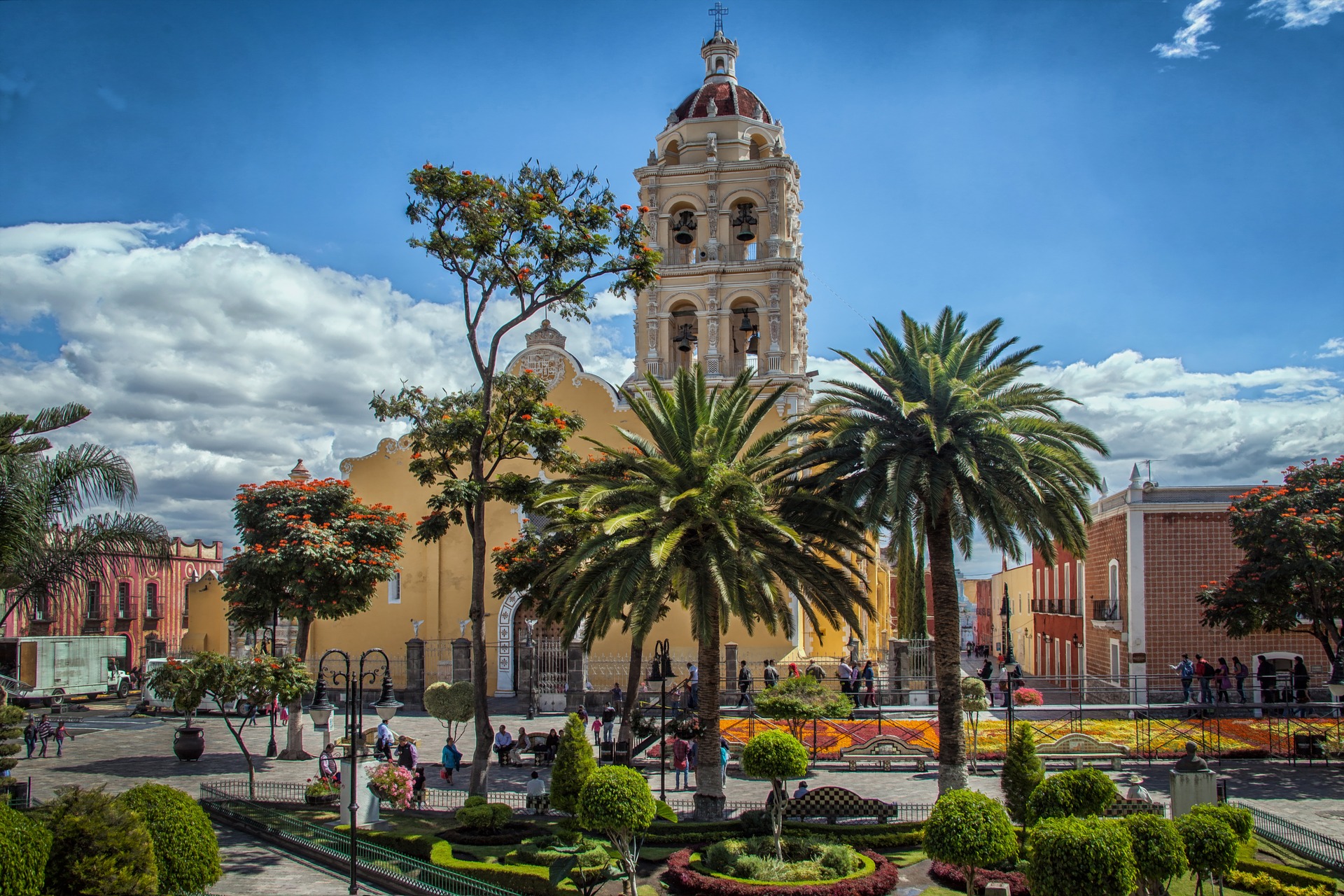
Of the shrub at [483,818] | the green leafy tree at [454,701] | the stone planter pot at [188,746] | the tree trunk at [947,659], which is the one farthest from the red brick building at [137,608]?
the tree trunk at [947,659]

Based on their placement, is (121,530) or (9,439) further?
(121,530)

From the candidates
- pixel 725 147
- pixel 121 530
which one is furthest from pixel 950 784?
pixel 725 147

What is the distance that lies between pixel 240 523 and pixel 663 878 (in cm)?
1670

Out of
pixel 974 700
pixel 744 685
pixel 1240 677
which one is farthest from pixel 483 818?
pixel 1240 677

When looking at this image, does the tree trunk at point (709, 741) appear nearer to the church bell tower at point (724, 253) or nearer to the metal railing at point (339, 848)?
the metal railing at point (339, 848)

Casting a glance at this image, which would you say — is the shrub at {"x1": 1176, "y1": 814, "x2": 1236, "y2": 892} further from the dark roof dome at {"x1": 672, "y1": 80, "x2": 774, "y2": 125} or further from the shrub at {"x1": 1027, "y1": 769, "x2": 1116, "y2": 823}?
the dark roof dome at {"x1": 672, "y1": 80, "x2": 774, "y2": 125}

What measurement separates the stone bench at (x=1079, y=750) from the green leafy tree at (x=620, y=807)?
36.7ft

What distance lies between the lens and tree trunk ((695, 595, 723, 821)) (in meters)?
16.7

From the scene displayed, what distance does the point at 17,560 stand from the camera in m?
18.5

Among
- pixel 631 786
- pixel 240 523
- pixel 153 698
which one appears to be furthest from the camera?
pixel 153 698

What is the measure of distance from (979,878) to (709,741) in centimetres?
488

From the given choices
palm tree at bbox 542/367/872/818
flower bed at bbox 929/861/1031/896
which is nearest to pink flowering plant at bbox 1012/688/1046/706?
palm tree at bbox 542/367/872/818

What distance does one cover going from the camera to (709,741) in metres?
Answer: 16.9

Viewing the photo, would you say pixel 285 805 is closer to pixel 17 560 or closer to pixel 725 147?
pixel 17 560
